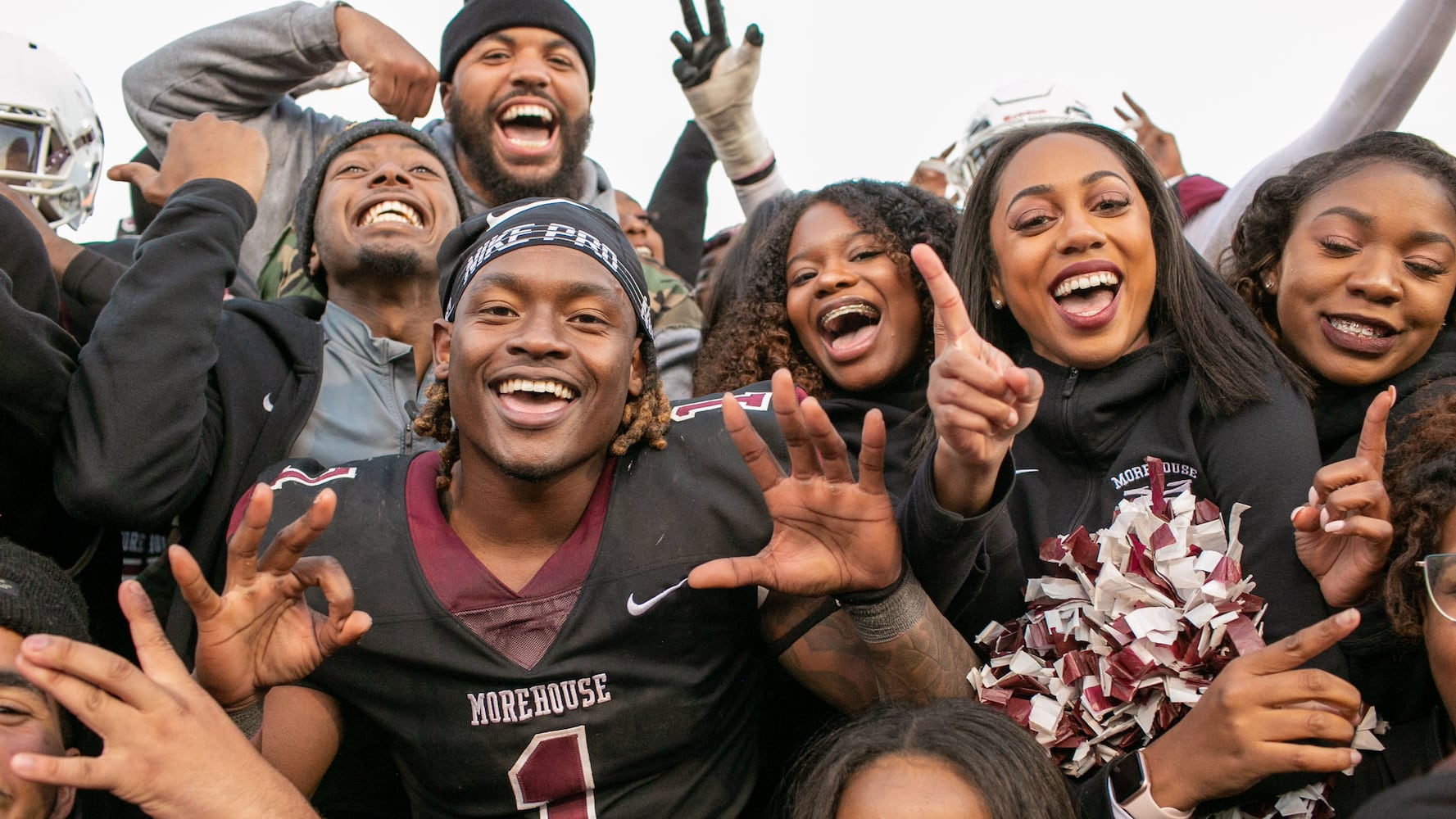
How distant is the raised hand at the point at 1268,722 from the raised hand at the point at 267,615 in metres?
1.69

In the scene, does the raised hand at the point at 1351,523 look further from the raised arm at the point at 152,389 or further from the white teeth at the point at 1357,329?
the raised arm at the point at 152,389

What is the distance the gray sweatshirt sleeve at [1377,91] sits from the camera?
15.1ft

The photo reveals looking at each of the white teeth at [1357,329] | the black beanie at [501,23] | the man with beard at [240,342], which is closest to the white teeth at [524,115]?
the black beanie at [501,23]

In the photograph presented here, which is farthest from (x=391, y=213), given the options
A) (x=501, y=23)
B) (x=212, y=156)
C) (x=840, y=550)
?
(x=840, y=550)

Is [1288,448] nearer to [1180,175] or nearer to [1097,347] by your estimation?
[1097,347]

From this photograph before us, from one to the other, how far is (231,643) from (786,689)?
1.46m

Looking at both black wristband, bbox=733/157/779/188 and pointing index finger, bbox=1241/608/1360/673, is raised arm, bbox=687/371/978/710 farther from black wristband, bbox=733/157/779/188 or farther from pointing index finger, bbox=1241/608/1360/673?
black wristband, bbox=733/157/779/188

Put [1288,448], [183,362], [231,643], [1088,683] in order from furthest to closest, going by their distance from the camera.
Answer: [183,362]
[1288,448]
[1088,683]
[231,643]

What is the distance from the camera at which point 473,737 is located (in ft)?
9.15

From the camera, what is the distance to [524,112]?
5266 millimetres

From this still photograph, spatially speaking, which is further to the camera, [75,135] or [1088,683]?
[75,135]

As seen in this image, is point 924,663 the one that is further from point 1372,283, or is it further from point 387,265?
point 387,265

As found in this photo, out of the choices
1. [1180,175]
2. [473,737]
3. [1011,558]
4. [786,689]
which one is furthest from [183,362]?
[1180,175]

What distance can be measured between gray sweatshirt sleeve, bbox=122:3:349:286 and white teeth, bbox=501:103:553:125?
814 mm
